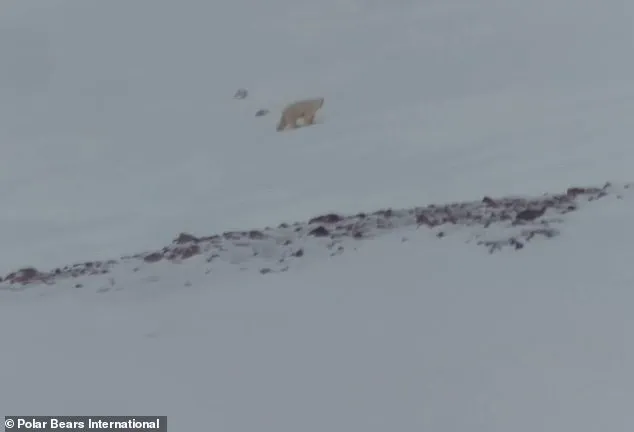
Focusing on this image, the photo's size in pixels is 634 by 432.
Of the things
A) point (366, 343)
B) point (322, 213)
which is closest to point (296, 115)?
point (322, 213)

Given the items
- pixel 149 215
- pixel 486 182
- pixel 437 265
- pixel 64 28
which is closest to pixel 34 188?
pixel 149 215

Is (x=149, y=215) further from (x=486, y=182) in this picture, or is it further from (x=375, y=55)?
(x=375, y=55)

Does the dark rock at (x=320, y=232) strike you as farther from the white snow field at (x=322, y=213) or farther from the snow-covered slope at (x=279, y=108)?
the snow-covered slope at (x=279, y=108)

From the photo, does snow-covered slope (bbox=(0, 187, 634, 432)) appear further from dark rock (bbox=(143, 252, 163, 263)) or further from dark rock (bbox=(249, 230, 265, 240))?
dark rock (bbox=(249, 230, 265, 240))

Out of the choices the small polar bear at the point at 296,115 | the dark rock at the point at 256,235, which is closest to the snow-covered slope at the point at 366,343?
the dark rock at the point at 256,235

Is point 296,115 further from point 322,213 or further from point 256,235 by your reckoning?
point 256,235

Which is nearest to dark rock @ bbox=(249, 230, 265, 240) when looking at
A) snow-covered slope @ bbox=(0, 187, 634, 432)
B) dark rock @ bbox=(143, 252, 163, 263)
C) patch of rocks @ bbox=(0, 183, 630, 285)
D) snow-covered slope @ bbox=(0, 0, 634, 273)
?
patch of rocks @ bbox=(0, 183, 630, 285)
